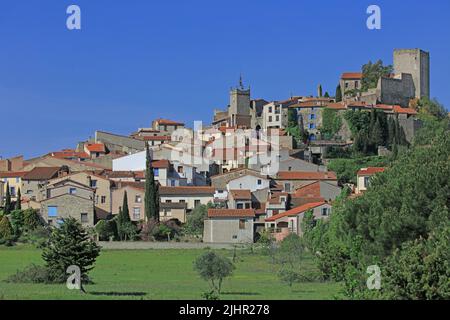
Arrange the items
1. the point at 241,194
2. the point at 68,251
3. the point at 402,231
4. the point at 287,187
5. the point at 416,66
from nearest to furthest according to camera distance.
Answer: the point at 402,231 < the point at 68,251 < the point at 241,194 < the point at 287,187 < the point at 416,66

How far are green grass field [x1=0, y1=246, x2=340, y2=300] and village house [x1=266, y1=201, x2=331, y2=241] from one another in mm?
7271

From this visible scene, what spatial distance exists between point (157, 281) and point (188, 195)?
32.0 meters

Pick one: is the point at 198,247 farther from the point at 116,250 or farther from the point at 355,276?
the point at 355,276

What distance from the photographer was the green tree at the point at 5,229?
56.2 meters

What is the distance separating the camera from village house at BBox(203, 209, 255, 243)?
59.0 metres

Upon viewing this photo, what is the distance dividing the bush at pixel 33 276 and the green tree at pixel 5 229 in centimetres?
2174

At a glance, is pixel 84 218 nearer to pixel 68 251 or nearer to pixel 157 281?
pixel 157 281

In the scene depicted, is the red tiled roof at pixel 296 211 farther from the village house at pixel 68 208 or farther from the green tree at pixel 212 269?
the green tree at pixel 212 269

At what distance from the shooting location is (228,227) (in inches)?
2333

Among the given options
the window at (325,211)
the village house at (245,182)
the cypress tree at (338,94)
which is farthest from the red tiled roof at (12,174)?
the cypress tree at (338,94)

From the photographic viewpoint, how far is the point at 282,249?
46781mm

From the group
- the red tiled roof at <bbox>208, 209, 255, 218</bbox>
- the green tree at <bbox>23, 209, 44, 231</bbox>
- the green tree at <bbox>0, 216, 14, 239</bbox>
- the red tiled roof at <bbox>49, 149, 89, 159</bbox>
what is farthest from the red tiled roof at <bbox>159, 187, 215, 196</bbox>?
the red tiled roof at <bbox>49, 149, 89, 159</bbox>

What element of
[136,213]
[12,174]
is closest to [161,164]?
[136,213]

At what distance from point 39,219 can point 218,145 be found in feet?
81.0
